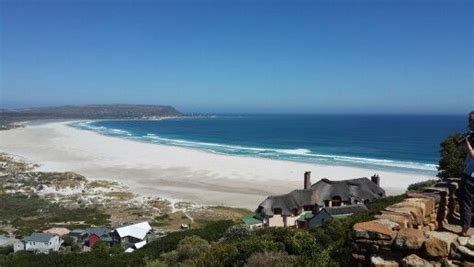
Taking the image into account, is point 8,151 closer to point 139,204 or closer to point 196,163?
point 196,163

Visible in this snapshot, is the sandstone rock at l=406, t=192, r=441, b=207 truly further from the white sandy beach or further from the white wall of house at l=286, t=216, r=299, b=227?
the white sandy beach

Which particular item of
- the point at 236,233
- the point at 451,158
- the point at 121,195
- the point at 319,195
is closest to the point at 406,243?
the point at 236,233

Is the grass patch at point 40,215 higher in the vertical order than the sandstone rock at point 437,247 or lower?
lower

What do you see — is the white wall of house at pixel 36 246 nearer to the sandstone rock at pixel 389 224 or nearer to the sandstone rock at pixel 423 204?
the sandstone rock at pixel 423 204

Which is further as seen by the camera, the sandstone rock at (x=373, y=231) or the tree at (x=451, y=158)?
the tree at (x=451, y=158)

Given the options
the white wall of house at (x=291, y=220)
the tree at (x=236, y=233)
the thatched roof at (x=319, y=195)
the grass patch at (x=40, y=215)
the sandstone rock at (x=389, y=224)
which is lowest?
the grass patch at (x=40, y=215)

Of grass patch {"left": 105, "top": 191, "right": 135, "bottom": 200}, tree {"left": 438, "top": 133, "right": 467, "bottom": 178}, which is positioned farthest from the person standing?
grass patch {"left": 105, "top": 191, "right": 135, "bottom": 200}

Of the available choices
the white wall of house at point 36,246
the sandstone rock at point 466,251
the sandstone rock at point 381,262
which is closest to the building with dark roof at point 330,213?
the white wall of house at point 36,246

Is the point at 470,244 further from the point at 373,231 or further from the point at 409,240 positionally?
the point at 373,231
